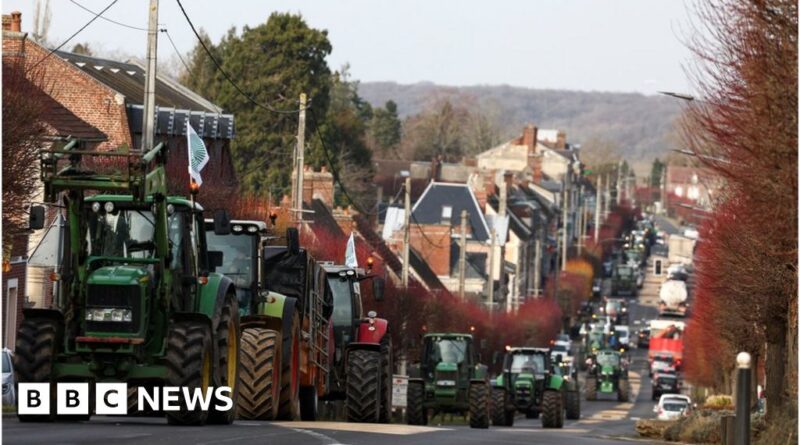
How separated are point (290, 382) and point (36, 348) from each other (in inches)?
204

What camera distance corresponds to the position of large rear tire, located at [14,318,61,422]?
19562 mm

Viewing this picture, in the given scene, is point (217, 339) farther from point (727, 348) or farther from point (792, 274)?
point (727, 348)

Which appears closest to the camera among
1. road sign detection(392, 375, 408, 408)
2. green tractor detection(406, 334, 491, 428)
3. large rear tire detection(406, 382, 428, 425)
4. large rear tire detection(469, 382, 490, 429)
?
road sign detection(392, 375, 408, 408)

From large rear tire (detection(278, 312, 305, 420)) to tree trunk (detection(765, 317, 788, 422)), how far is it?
13.7 m

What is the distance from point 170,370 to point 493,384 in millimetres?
34706

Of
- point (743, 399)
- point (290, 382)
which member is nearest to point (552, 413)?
point (290, 382)

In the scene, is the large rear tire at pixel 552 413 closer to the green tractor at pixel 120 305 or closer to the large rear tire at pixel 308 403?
the large rear tire at pixel 308 403

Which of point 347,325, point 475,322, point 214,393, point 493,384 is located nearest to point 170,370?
point 214,393

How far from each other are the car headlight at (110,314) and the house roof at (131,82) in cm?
3563

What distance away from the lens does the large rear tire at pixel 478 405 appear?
4362cm

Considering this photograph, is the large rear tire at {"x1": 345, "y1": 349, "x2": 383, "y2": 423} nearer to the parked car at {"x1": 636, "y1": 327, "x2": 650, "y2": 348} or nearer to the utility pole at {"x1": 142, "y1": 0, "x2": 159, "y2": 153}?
the utility pole at {"x1": 142, "y1": 0, "x2": 159, "y2": 153}

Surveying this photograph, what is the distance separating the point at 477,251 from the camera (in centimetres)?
11712

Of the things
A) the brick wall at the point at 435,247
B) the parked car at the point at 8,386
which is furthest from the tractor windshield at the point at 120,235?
the brick wall at the point at 435,247

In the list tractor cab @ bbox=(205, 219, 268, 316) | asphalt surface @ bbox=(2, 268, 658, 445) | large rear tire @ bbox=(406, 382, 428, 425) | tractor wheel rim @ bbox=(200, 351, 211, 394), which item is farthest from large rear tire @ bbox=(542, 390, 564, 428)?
tractor wheel rim @ bbox=(200, 351, 211, 394)
